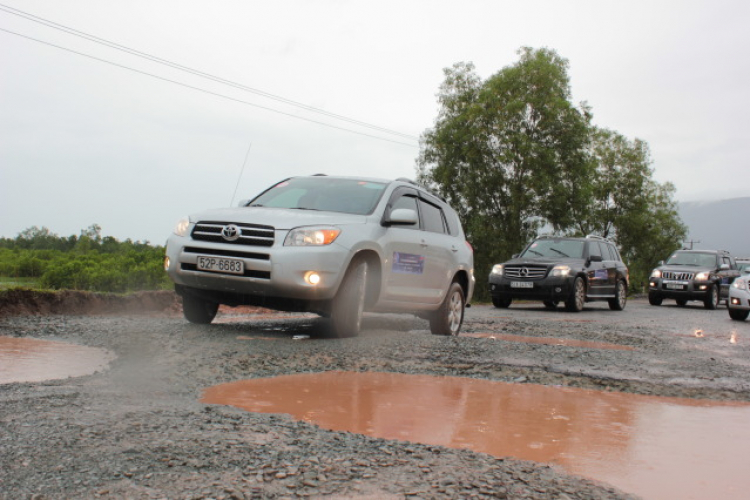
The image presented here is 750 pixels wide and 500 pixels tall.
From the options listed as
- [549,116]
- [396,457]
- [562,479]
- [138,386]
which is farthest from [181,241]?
[549,116]

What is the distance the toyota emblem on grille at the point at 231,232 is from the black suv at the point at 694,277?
1998 centimetres

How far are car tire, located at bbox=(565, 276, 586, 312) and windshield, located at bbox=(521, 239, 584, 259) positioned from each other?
0.85 metres

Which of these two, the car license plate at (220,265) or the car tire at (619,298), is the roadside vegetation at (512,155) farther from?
the car license plate at (220,265)

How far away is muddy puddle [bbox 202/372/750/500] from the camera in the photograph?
3287mm

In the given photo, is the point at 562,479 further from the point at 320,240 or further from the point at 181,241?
the point at 181,241

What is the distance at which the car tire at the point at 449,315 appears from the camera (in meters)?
9.07

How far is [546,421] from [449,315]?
16.1 feet

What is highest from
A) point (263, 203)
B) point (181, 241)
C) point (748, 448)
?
point (263, 203)

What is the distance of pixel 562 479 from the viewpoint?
2977mm

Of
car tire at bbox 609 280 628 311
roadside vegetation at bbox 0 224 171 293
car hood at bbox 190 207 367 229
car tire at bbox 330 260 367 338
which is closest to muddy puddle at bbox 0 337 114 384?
car hood at bbox 190 207 367 229


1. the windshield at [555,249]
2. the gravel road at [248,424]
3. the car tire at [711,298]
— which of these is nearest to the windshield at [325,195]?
the gravel road at [248,424]

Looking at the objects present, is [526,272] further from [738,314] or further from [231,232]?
[231,232]

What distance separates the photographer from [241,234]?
709cm

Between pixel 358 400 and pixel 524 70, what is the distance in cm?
4342
